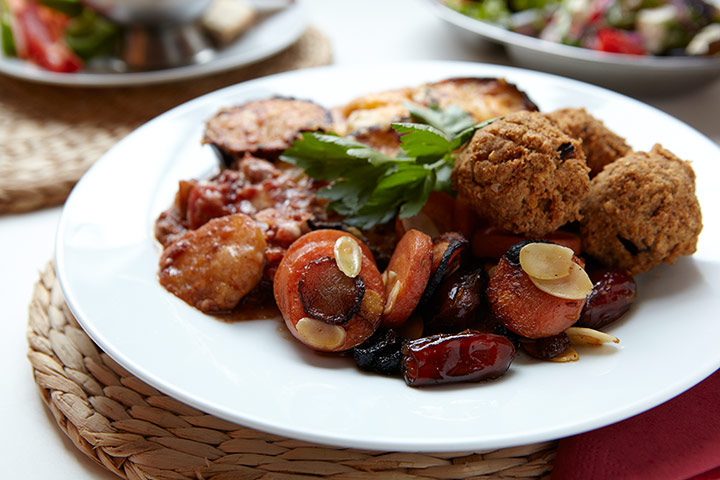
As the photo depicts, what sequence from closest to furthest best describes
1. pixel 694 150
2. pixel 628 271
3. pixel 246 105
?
pixel 628 271 → pixel 694 150 → pixel 246 105

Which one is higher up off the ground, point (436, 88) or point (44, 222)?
point (436, 88)

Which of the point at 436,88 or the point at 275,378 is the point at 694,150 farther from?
the point at 275,378

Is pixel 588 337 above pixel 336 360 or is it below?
above

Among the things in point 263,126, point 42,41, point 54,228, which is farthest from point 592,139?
point 42,41

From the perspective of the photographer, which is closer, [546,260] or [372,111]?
[546,260]

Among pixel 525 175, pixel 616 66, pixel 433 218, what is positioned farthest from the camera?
pixel 616 66

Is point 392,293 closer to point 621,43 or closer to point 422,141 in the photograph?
point 422,141

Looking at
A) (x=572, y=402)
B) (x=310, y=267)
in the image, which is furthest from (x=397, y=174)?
(x=572, y=402)
